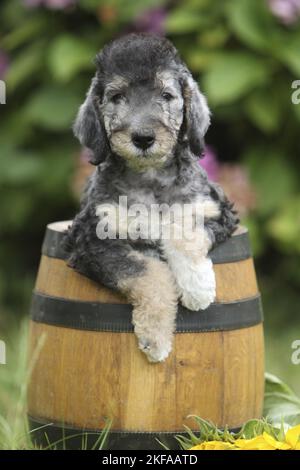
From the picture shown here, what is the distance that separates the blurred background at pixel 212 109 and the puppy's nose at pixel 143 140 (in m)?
3.02

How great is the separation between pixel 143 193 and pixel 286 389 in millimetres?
1384

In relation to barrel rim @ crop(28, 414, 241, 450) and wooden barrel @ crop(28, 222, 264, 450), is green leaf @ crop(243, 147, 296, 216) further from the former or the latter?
barrel rim @ crop(28, 414, 241, 450)

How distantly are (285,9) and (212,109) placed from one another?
870mm

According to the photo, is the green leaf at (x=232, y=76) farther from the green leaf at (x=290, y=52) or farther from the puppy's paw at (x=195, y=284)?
the puppy's paw at (x=195, y=284)

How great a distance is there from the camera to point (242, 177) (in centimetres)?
763

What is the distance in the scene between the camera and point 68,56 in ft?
25.0

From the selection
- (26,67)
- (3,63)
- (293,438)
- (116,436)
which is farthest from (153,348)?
(3,63)

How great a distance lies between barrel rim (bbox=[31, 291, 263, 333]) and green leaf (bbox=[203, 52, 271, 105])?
108 inches

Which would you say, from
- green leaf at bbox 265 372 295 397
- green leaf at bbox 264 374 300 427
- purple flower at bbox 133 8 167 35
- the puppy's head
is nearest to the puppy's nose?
the puppy's head

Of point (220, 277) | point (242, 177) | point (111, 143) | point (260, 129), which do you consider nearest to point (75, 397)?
point (220, 277)

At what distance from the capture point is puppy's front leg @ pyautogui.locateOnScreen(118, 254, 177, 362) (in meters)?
4.38

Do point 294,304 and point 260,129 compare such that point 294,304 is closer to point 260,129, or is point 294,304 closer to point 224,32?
point 260,129

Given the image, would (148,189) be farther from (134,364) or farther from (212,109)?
(212,109)

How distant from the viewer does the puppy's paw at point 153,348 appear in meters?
4.43
